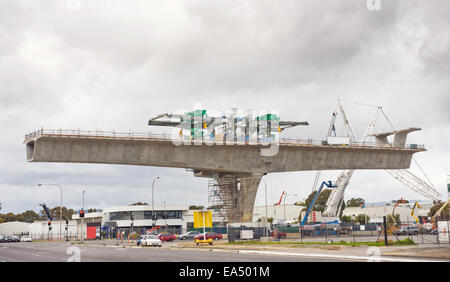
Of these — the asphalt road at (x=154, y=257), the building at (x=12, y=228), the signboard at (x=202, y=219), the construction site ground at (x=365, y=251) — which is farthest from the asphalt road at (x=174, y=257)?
the building at (x=12, y=228)

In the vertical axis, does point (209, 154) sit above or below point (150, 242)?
above

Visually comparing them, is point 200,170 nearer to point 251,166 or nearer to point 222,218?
point 251,166

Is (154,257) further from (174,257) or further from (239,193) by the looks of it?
(239,193)

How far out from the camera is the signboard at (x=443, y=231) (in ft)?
126

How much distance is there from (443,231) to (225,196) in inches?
1504

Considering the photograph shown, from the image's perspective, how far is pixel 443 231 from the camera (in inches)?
1519

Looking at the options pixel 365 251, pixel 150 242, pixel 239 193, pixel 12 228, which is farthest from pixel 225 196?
pixel 12 228

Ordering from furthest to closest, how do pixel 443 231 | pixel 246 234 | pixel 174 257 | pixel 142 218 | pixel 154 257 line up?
pixel 142 218 < pixel 246 234 < pixel 443 231 < pixel 154 257 < pixel 174 257

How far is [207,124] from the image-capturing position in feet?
238

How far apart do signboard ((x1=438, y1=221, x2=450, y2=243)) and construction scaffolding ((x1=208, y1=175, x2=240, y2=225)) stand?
34.3 meters

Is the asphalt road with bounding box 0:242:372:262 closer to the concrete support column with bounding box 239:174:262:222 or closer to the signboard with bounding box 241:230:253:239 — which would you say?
the signboard with bounding box 241:230:253:239

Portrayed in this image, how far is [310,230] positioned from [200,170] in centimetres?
1870

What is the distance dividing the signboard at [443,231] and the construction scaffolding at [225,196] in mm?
34289
